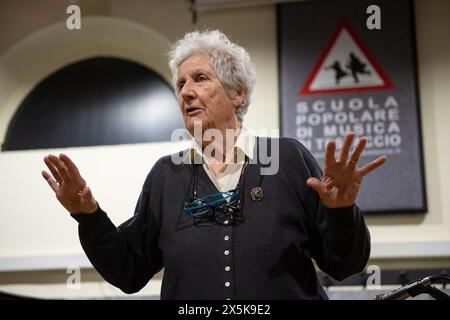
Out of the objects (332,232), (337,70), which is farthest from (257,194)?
(337,70)

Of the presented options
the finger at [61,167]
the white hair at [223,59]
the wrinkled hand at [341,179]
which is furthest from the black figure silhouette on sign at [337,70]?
the finger at [61,167]

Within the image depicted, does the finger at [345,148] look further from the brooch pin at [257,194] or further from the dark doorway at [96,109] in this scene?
the dark doorway at [96,109]

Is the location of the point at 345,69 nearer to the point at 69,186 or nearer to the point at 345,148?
the point at 345,148

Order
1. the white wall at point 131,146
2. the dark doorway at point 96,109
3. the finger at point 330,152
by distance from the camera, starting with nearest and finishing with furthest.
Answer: the finger at point 330,152, the white wall at point 131,146, the dark doorway at point 96,109

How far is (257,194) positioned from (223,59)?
0.45m

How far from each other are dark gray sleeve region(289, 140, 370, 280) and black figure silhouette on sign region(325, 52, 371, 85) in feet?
5.62

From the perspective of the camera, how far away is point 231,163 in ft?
5.31

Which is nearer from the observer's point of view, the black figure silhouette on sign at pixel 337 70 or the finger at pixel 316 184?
the finger at pixel 316 184

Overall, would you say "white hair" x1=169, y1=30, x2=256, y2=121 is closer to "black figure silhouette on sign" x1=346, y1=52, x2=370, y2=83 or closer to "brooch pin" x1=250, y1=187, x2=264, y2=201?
"brooch pin" x1=250, y1=187, x2=264, y2=201

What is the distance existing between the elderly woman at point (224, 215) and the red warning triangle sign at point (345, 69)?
1568mm

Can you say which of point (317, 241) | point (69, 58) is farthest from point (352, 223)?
point (69, 58)

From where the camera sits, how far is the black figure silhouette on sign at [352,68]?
318 cm

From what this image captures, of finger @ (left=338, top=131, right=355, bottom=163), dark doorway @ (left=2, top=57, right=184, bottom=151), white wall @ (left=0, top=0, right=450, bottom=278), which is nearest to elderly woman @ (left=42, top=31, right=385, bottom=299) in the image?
finger @ (left=338, top=131, right=355, bottom=163)

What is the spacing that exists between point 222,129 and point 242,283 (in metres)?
0.48
